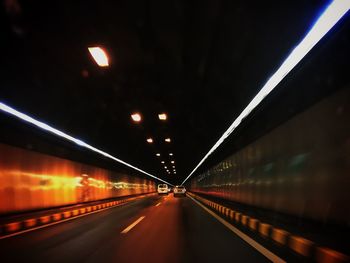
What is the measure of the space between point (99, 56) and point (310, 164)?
651 centimetres

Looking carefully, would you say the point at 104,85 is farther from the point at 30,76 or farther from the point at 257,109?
the point at 257,109

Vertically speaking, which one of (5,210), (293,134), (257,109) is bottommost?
(5,210)

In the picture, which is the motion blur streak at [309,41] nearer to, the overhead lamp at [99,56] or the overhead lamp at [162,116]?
the overhead lamp at [99,56]

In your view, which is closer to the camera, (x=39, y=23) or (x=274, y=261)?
(x=274, y=261)

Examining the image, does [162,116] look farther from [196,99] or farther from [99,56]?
[99,56]

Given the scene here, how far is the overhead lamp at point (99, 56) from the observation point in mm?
10695

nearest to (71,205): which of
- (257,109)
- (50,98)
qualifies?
(50,98)

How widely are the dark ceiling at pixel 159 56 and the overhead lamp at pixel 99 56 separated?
0.55 ft

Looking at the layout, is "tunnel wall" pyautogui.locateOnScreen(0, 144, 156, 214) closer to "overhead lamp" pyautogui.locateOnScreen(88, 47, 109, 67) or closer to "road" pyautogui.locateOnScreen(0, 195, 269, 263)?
"road" pyautogui.locateOnScreen(0, 195, 269, 263)

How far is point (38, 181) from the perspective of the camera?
1994cm

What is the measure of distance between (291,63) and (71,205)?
19.5m

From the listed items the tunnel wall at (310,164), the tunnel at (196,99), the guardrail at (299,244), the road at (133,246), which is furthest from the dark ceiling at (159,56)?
the road at (133,246)

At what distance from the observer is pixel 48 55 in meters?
10.9

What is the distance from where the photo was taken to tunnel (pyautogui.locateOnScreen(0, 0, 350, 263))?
28.2 feet
